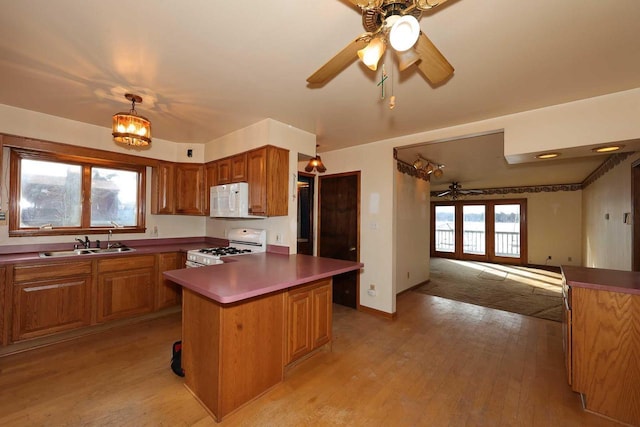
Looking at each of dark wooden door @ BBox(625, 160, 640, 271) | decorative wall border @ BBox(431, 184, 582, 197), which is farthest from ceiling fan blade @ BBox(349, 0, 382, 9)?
decorative wall border @ BBox(431, 184, 582, 197)

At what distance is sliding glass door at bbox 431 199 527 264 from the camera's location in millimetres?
7773

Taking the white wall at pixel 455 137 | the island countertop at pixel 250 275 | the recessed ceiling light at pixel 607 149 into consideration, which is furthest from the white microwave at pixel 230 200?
the recessed ceiling light at pixel 607 149

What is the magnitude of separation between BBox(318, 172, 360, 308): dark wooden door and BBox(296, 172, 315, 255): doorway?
154 mm

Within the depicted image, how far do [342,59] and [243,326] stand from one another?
182 cm

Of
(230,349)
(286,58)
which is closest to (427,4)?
(286,58)

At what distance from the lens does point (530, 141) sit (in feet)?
8.31

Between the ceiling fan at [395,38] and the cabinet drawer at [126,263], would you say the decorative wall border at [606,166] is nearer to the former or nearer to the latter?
the ceiling fan at [395,38]

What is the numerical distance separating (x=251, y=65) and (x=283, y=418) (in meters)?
2.52

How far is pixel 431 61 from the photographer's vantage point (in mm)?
1358

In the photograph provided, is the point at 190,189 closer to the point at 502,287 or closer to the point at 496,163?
the point at 496,163

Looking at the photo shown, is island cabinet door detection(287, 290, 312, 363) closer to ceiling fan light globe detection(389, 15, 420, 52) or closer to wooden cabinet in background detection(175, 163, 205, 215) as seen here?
ceiling fan light globe detection(389, 15, 420, 52)

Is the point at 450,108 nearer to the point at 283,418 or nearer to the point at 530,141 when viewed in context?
the point at 530,141

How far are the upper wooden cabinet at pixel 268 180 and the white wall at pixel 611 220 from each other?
162 inches

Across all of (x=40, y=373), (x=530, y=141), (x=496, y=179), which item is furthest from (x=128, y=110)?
(x=496, y=179)
